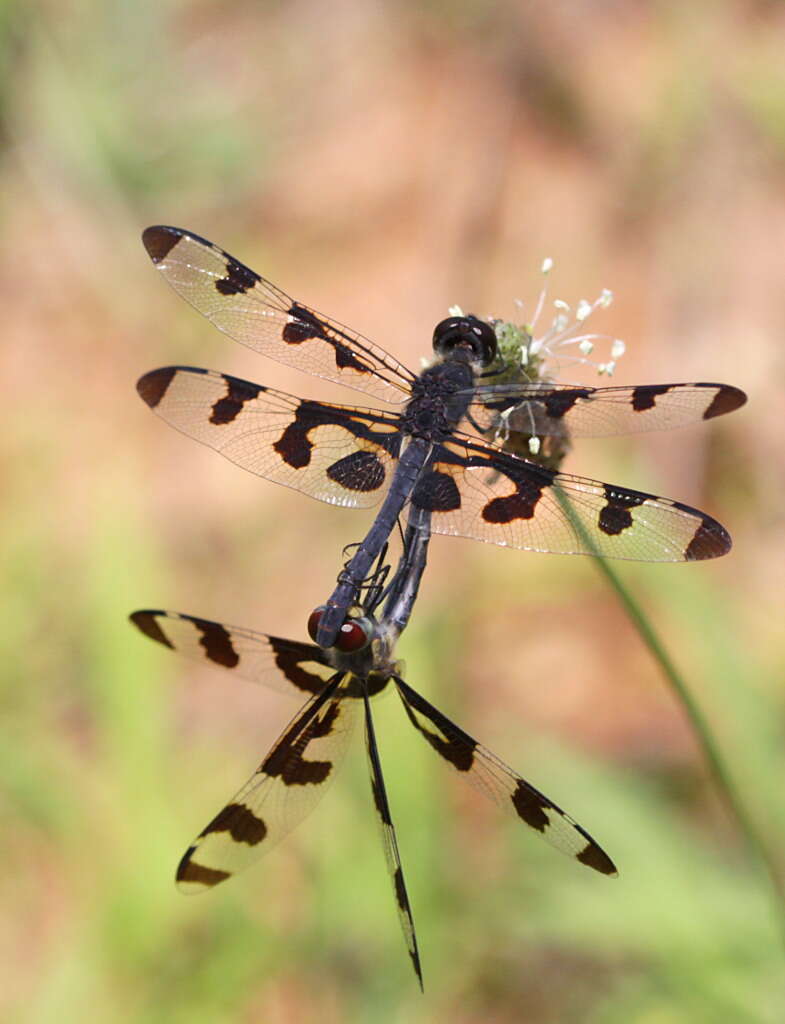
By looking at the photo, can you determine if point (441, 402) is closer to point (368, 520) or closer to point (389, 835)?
point (389, 835)

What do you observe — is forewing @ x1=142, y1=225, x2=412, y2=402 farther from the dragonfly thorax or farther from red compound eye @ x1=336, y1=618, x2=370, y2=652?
red compound eye @ x1=336, y1=618, x2=370, y2=652

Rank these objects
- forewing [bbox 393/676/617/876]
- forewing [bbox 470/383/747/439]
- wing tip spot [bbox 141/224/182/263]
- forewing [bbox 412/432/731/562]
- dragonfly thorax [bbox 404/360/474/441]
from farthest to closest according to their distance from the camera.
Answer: wing tip spot [bbox 141/224/182/263] → dragonfly thorax [bbox 404/360/474/441] → forewing [bbox 470/383/747/439] → forewing [bbox 412/432/731/562] → forewing [bbox 393/676/617/876]

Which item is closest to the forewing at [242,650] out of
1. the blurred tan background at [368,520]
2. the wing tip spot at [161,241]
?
the wing tip spot at [161,241]

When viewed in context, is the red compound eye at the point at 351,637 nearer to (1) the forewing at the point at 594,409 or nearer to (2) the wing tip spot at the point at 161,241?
(1) the forewing at the point at 594,409

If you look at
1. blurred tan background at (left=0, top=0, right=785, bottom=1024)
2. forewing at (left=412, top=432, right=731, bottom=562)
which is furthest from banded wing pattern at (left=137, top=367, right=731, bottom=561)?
blurred tan background at (left=0, top=0, right=785, bottom=1024)

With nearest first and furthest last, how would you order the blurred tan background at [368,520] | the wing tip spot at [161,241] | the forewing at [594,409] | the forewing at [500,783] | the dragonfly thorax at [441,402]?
the forewing at [500,783] → the forewing at [594,409] → the dragonfly thorax at [441,402] → the wing tip spot at [161,241] → the blurred tan background at [368,520]

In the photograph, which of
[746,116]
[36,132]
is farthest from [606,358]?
[36,132]

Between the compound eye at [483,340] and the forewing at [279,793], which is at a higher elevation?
the compound eye at [483,340]

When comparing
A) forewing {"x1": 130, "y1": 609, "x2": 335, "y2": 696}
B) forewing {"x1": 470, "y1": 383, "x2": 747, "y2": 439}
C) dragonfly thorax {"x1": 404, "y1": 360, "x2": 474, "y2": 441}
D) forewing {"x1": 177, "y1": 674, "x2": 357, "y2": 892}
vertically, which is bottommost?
forewing {"x1": 177, "y1": 674, "x2": 357, "y2": 892}

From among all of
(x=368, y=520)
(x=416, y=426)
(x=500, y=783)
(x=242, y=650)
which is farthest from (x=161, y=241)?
(x=368, y=520)
